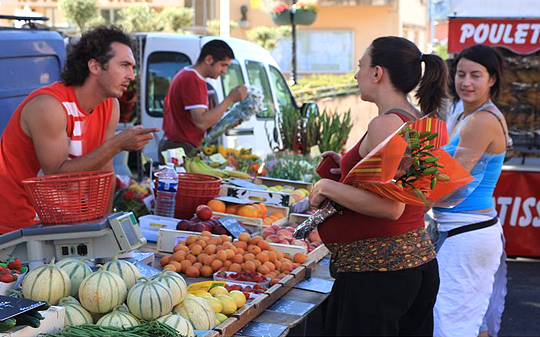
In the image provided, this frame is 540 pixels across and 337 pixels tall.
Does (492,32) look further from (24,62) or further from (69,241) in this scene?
(69,241)

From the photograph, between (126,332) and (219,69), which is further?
(219,69)

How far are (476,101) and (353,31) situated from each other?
26.5 m

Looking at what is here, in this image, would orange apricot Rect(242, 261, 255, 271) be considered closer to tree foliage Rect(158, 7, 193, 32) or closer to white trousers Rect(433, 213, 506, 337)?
white trousers Rect(433, 213, 506, 337)

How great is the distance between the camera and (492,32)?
7.47 metres

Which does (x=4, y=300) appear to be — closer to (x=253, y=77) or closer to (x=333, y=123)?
(x=333, y=123)

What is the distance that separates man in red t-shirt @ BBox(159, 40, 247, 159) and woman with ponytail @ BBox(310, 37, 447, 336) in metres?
3.06

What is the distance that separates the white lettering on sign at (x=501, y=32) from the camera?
743 cm

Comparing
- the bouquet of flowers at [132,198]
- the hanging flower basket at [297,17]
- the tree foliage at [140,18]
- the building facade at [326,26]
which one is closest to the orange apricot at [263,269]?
the bouquet of flowers at [132,198]

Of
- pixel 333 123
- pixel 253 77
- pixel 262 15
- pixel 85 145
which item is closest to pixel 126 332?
pixel 85 145

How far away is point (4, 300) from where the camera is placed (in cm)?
235

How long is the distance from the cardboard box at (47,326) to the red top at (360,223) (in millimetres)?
1193

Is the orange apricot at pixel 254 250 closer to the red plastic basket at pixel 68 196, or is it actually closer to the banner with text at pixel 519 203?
the red plastic basket at pixel 68 196

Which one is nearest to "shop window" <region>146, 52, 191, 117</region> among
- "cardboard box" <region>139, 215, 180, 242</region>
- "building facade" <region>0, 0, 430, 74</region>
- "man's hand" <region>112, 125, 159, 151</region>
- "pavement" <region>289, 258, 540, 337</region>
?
"pavement" <region>289, 258, 540, 337</region>

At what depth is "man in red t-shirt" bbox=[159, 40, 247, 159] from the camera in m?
6.19
